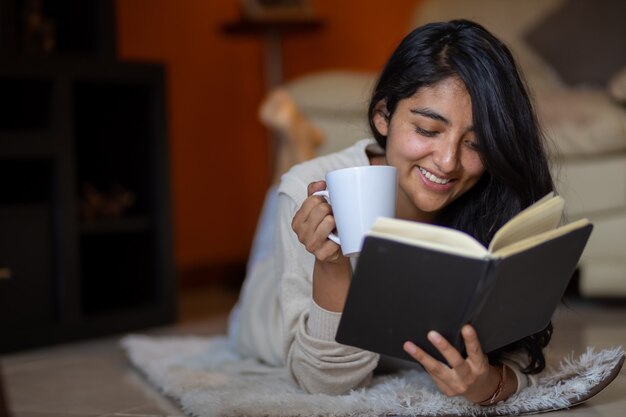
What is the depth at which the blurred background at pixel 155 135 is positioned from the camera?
2180mm

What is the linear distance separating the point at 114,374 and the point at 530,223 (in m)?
1.06

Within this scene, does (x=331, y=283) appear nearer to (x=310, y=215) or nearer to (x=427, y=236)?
(x=310, y=215)

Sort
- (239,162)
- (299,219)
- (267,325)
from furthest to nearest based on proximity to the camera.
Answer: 1. (239,162)
2. (267,325)
3. (299,219)

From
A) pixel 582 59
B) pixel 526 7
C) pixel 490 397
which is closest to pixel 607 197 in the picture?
pixel 582 59

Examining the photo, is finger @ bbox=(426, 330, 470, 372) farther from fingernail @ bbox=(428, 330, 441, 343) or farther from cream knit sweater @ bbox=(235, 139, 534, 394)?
cream knit sweater @ bbox=(235, 139, 534, 394)

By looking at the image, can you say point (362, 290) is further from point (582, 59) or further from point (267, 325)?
point (582, 59)

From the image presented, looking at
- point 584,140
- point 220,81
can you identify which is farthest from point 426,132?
point 220,81

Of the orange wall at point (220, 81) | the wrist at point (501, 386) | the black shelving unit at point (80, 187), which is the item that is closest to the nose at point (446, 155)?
the wrist at point (501, 386)

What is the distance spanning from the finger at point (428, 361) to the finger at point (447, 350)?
13mm

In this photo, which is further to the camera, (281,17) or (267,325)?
(281,17)

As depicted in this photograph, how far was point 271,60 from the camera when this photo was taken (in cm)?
344

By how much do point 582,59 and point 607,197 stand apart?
71 cm

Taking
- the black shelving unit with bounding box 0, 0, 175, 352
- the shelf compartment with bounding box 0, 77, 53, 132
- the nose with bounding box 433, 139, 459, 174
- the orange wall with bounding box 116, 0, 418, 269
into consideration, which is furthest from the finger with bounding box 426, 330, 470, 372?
the orange wall with bounding box 116, 0, 418, 269

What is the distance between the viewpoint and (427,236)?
3.02 ft
